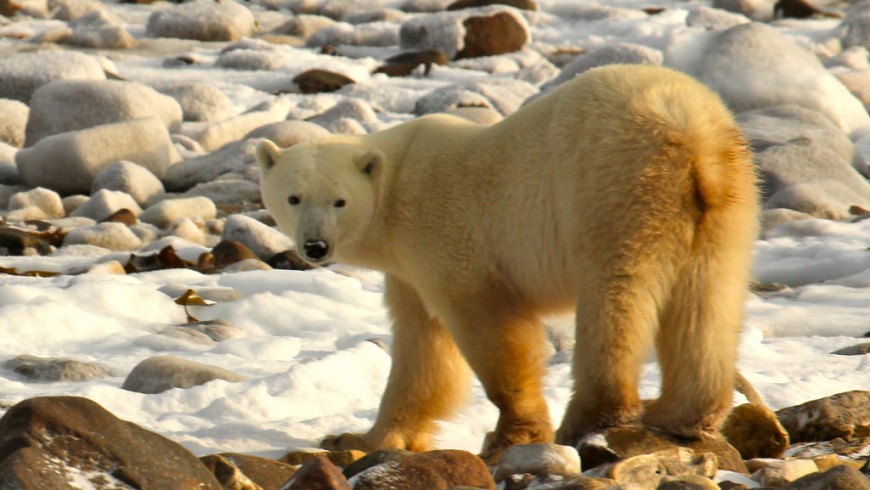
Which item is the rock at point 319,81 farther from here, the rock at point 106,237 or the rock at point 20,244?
the rock at point 20,244

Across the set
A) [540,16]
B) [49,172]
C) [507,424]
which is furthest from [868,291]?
[540,16]

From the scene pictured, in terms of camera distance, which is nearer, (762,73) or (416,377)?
(416,377)

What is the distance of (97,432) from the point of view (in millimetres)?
2748

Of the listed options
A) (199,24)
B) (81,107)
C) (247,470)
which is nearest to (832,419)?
(247,470)

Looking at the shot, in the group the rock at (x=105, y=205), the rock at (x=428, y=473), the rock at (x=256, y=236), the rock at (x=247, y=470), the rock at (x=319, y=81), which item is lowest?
the rock at (x=319, y=81)

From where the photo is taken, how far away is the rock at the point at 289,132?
1061 centimetres

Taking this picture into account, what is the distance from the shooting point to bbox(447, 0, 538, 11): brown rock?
63.5 feet

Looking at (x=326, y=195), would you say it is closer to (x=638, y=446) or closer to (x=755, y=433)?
A: (x=638, y=446)

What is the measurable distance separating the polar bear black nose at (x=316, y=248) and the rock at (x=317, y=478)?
Answer: 62.4 inches

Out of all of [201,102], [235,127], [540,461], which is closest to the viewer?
[540,461]

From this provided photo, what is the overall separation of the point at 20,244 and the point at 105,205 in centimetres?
138

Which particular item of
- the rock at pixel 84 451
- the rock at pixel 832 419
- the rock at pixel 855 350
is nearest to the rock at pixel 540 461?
the rock at pixel 84 451

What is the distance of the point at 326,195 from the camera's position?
4438mm

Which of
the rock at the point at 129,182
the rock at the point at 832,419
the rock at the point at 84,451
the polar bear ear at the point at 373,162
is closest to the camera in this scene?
the rock at the point at 84,451
